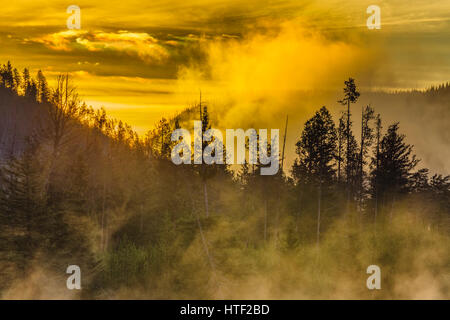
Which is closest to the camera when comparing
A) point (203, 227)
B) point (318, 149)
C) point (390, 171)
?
point (203, 227)

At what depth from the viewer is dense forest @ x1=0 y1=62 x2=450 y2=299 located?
3594cm

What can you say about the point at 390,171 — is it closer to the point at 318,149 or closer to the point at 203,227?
the point at 318,149

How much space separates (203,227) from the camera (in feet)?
114

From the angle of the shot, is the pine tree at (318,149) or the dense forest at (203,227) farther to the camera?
the pine tree at (318,149)

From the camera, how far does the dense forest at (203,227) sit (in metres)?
35.9

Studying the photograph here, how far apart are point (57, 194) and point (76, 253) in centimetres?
461

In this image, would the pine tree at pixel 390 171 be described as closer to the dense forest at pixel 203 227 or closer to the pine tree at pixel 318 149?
the dense forest at pixel 203 227

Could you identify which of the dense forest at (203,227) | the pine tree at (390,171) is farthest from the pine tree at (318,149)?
the pine tree at (390,171)

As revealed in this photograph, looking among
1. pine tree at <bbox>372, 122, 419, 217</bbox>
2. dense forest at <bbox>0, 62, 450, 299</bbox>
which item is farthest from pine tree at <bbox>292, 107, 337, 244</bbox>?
pine tree at <bbox>372, 122, 419, 217</bbox>

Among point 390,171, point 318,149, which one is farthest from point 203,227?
A: point 390,171

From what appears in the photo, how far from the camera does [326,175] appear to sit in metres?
59.6

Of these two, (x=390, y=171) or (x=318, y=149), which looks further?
(x=390, y=171)

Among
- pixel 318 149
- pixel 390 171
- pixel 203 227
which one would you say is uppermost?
pixel 318 149

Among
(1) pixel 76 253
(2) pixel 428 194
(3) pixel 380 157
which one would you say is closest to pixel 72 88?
(1) pixel 76 253
